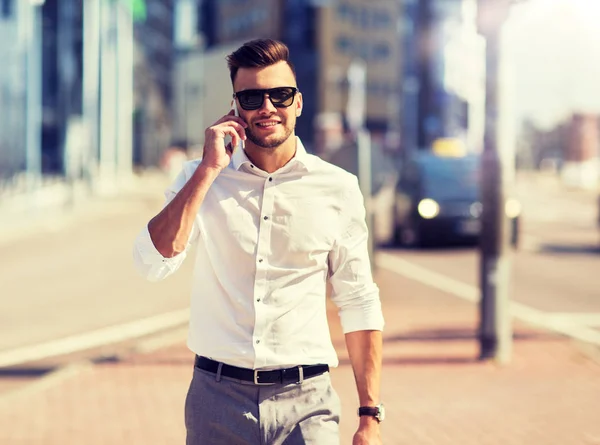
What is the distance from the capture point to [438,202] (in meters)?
19.1

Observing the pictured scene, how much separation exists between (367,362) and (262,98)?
0.78m

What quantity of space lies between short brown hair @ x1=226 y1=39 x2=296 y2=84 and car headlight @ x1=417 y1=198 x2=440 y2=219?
15992mm

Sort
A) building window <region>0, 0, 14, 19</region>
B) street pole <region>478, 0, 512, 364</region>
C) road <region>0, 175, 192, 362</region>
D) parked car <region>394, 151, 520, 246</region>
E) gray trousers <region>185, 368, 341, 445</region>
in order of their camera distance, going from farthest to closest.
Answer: building window <region>0, 0, 14, 19</region>, parked car <region>394, 151, 520, 246</region>, road <region>0, 175, 192, 362</region>, street pole <region>478, 0, 512, 364</region>, gray trousers <region>185, 368, 341, 445</region>

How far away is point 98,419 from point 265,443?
352cm

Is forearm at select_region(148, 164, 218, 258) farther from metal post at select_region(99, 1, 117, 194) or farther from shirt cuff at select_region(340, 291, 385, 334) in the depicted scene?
metal post at select_region(99, 1, 117, 194)

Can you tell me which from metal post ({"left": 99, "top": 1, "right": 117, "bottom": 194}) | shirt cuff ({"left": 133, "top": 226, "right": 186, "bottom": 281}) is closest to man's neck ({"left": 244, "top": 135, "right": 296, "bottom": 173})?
shirt cuff ({"left": 133, "top": 226, "right": 186, "bottom": 281})

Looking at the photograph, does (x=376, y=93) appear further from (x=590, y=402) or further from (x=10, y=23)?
(x=590, y=402)

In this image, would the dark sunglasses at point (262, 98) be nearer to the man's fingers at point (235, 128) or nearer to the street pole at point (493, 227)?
the man's fingers at point (235, 128)

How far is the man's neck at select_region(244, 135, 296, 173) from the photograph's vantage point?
2.94 m

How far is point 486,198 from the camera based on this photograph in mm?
8195

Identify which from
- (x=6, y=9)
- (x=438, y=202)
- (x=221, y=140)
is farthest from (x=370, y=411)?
(x=6, y=9)

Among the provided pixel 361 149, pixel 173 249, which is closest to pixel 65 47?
pixel 361 149

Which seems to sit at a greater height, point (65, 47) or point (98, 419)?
point (65, 47)

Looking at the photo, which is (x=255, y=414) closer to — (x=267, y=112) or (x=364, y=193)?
(x=267, y=112)
